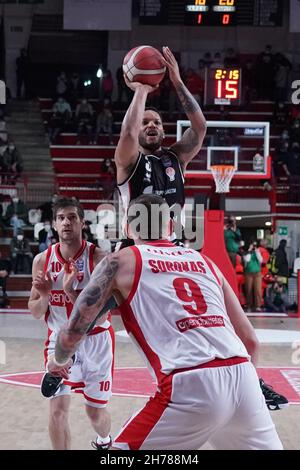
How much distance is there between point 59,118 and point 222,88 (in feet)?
26.8

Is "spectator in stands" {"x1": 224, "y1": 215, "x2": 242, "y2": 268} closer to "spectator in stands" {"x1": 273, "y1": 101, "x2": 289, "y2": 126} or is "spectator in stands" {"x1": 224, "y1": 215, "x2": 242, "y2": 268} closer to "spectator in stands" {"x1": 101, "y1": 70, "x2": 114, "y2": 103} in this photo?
"spectator in stands" {"x1": 273, "y1": 101, "x2": 289, "y2": 126}

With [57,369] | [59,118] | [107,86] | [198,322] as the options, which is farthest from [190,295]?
[107,86]

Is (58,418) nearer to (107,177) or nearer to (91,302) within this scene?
(91,302)

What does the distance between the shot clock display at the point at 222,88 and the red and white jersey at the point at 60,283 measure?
11835mm

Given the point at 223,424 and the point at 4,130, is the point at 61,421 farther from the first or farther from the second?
the point at 4,130

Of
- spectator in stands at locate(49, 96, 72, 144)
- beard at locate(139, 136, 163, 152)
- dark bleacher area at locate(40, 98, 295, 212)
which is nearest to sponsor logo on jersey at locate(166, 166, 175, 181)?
beard at locate(139, 136, 163, 152)

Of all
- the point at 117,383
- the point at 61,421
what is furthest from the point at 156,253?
the point at 117,383

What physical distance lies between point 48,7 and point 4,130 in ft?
16.9

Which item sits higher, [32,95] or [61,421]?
[32,95]

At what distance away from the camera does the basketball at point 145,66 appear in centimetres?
509

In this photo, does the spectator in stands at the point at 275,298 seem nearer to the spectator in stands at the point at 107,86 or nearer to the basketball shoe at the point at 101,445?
the spectator in stands at the point at 107,86

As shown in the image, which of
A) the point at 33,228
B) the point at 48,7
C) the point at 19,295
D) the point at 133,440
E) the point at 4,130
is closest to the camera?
the point at 133,440

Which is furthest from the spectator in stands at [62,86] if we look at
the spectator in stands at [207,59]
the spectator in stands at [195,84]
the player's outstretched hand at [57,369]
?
the player's outstretched hand at [57,369]

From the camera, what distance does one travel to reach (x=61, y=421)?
4777mm
